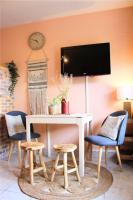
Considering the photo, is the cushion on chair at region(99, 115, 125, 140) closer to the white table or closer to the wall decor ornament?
the white table

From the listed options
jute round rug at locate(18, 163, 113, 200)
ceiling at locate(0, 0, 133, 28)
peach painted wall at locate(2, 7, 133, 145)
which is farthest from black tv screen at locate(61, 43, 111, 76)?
jute round rug at locate(18, 163, 113, 200)

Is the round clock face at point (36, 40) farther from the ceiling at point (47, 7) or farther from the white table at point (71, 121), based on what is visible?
the white table at point (71, 121)

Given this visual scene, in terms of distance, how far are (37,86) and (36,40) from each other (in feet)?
2.97

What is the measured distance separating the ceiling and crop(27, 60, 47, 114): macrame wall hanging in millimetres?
852

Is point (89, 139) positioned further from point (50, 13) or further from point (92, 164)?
point (50, 13)

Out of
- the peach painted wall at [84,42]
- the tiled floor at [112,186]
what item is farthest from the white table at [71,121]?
the peach painted wall at [84,42]

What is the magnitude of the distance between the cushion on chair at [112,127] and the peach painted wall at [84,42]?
52cm

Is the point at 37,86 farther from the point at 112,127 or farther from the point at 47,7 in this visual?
the point at 112,127

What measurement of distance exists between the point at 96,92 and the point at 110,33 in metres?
1.06

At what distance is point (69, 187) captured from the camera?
2.28 meters

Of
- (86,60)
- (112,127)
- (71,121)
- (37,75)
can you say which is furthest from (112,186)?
(37,75)

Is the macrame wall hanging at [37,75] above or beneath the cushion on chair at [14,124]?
above

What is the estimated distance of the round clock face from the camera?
3.89m

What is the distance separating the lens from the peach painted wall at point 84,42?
342 cm
